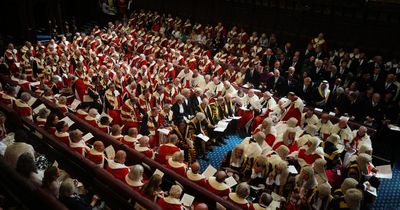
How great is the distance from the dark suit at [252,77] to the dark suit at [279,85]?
0.61m

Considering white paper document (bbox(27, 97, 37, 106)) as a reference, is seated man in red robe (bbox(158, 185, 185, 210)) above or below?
below

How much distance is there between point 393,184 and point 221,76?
6830mm

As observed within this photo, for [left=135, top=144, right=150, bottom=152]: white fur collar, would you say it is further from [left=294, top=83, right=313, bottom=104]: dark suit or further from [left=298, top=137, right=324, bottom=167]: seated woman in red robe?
[left=294, top=83, right=313, bottom=104]: dark suit

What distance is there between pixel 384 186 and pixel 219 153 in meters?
4.17

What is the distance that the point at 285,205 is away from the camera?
556cm

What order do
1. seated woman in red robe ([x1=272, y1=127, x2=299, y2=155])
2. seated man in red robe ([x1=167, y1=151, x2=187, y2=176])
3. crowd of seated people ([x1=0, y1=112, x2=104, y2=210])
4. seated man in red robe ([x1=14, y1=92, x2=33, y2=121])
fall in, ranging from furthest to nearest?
seated woman in red robe ([x1=272, y1=127, x2=299, y2=155])
seated man in red robe ([x1=14, y1=92, x2=33, y2=121])
seated man in red robe ([x1=167, y1=151, x2=187, y2=176])
crowd of seated people ([x1=0, y1=112, x2=104, y2=210])

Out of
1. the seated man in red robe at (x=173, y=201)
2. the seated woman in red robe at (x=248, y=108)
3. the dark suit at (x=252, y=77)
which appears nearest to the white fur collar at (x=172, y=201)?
the seated man in red robe at (x=173, y=201)

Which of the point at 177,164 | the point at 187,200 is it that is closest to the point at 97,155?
the point at 177,164

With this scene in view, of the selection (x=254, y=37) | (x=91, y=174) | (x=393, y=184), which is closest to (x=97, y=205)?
(x=91, y=174)

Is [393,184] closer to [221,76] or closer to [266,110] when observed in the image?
[266,110]

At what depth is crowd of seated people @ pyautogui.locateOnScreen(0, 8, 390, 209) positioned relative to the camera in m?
5.76

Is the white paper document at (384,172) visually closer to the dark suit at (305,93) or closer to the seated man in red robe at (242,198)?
the seated man in red robe at (242,198)

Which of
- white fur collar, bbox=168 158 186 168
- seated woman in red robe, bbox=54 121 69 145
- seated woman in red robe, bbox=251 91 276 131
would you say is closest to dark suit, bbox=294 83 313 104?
seated woman in red robe, bbox=251 91 276 131

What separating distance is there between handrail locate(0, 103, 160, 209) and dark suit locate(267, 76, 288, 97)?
774 centimetres
